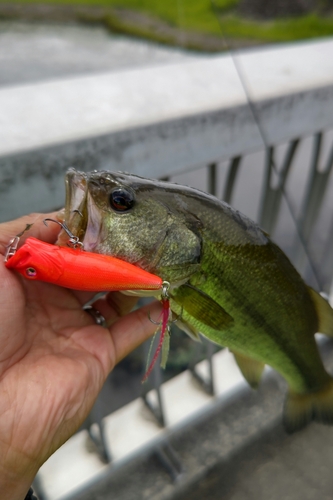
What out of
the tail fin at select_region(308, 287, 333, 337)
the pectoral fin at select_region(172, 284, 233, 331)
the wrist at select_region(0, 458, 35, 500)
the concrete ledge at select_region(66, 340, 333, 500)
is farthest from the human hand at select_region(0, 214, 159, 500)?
the concrete ledge at select_region(66, 340, 333, 500)

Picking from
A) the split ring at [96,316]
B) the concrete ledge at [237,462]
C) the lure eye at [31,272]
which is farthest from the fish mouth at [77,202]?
the concrete ledge at [237,462]

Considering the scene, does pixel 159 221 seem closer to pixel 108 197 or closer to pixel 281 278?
pixel 108 197

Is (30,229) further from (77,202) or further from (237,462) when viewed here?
(237,462)

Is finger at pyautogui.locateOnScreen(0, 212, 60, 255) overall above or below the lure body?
below

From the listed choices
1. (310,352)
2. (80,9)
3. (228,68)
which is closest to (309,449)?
(310,352)

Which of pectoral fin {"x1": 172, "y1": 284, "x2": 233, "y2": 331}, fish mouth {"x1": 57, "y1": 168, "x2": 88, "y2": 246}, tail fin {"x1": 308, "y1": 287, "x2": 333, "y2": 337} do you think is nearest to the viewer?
fish mouth {"x1": 57, "y1": 168, "x2": 88, "y2": 246}

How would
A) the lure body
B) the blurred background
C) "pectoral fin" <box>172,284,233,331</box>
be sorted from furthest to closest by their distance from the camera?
the blurred background → "pectoral fin" <box>172,284,233,331</box> → the lure body

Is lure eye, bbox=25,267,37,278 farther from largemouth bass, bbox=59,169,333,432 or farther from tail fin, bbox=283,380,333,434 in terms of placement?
tail fin, bbox=283,380,333,434

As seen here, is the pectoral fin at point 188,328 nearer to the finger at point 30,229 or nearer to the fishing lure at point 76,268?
the fishing lure at point 76,268
